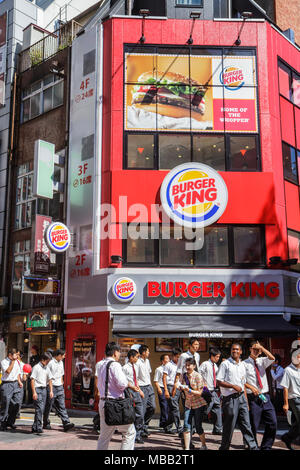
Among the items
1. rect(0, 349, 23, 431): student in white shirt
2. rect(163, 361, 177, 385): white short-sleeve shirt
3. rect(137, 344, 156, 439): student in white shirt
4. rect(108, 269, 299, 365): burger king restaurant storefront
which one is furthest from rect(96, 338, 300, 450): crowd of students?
rect(108, 269, 299, 365): burger king restaurant storefront

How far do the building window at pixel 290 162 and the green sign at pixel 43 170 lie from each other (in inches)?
337

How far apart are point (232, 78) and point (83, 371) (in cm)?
1132

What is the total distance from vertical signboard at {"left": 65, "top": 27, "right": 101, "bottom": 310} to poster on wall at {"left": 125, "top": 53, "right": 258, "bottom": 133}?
1.51 meters

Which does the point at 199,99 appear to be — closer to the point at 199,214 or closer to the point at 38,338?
the point at 199,214

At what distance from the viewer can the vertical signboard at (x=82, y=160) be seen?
57.9 feet

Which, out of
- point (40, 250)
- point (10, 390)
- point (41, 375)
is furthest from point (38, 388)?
point (40, 250)

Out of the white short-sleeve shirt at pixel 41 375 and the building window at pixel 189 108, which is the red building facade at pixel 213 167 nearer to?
the building window at pixel 189 108

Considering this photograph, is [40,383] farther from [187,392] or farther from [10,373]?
[187,392]

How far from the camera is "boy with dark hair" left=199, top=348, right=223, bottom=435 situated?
1167 centimetres

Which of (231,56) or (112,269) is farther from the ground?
(231,56)

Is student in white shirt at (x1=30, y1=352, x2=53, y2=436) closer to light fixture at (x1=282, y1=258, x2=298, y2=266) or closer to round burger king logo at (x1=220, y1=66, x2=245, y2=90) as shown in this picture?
light fixture at (x1=282, y1=258, x2=298, y2=266)

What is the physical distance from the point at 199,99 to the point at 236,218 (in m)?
4.39

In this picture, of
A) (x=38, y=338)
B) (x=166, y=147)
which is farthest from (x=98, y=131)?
(x=38, y=338)
